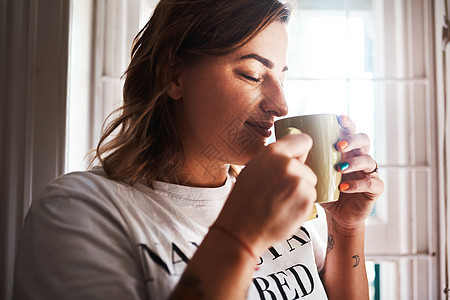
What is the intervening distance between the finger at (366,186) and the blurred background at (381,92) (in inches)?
14.7

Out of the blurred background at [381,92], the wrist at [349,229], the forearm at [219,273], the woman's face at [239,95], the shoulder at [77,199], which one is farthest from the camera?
the blurred background at [381,92]

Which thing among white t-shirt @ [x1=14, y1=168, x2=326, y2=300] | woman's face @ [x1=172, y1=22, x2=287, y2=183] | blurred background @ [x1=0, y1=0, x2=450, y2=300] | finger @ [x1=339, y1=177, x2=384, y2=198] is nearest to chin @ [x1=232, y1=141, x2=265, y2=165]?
woman's face @ [x1=172, y1=22, x2=287, y2=183]

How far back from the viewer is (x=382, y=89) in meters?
1.20

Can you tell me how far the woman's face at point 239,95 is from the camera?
2.31 ft

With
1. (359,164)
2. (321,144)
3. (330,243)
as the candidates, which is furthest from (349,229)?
(321,144)

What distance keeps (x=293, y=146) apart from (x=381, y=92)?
0.84 metres

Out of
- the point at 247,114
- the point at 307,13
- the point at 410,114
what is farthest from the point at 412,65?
the point at 247,114

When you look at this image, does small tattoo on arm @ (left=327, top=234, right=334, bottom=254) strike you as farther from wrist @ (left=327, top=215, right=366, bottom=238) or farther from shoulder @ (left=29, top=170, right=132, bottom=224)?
shoulder @ (left=29, top=170, right=132, bottom=224)

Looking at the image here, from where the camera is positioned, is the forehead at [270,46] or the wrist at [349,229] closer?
the forehead at [270,46]

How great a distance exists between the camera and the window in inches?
44.8

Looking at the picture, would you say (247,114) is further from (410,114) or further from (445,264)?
(445,264)

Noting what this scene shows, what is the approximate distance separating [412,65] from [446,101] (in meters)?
0.18

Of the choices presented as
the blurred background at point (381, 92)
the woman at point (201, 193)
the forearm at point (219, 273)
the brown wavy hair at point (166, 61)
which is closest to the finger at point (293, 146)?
the woman at point (201, 193)

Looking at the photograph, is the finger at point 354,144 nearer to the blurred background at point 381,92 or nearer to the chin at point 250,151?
the chin at point 250,151
